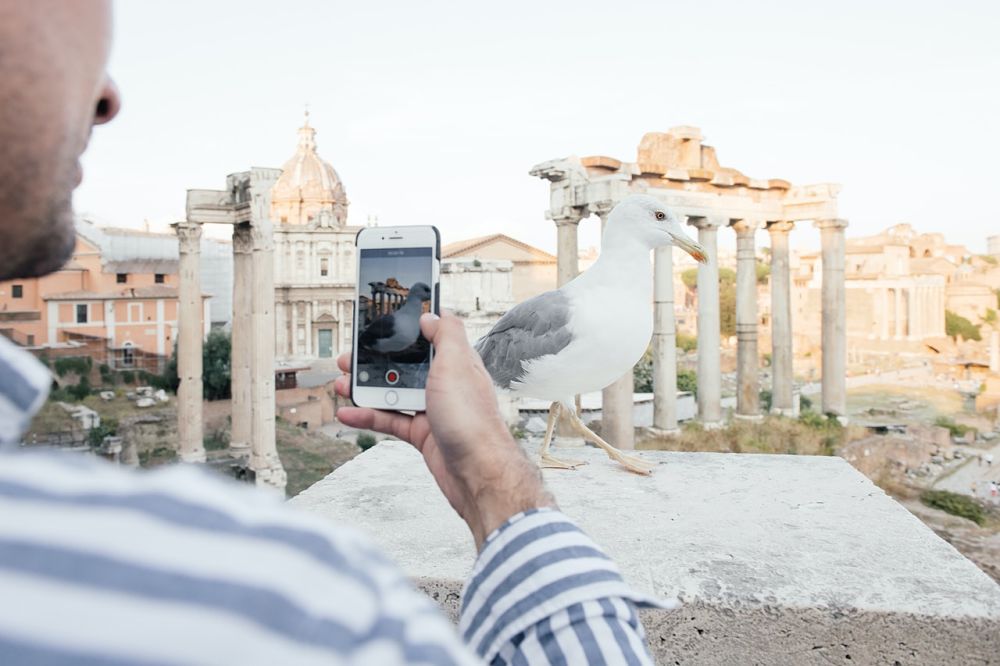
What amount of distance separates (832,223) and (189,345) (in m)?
12.3

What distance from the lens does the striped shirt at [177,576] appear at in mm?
434

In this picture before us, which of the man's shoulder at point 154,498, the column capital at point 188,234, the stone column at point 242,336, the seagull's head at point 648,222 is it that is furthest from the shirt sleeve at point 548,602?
the column capital at point 188,234

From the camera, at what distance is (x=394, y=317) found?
1939mm

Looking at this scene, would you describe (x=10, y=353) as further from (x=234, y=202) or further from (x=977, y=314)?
(x=977, y=314)

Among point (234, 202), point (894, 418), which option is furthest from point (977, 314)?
point (234, 202)

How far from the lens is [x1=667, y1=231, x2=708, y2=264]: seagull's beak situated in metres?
3.38

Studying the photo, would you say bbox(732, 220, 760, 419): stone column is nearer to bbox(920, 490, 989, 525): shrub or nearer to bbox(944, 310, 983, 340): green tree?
bbox(920, 490, 989, 525): shrub

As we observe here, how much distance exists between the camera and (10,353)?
2.01ft

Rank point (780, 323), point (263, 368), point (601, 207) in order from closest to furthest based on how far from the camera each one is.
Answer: point (601, 207)
point (263, 368)
point (780, 323)

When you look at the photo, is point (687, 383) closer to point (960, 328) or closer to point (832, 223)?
point (832, 223)

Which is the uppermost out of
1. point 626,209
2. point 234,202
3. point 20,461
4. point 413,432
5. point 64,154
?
point 234,202

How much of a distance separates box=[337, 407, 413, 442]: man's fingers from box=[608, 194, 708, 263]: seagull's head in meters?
1.95

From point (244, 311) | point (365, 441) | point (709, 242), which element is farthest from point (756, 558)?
point (365, 441)

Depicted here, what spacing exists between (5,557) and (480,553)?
692mm
